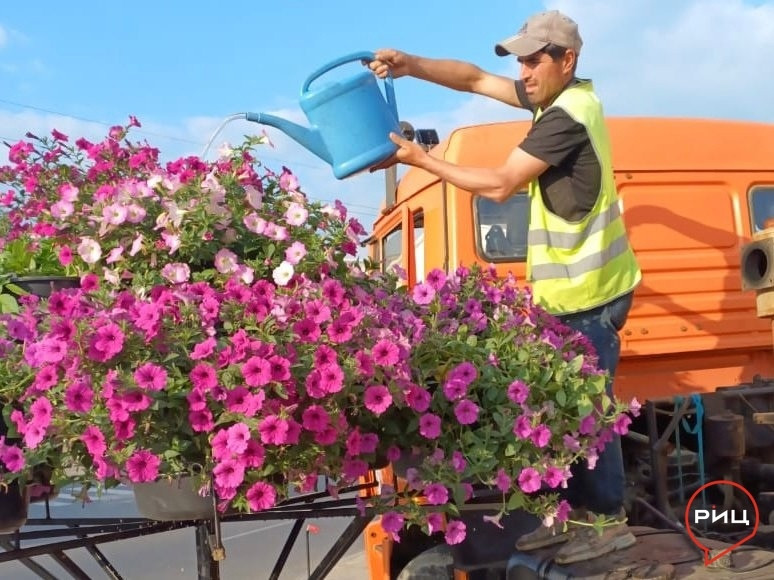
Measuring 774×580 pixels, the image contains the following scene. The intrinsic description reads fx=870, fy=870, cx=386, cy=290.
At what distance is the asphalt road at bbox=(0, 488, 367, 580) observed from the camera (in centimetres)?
675

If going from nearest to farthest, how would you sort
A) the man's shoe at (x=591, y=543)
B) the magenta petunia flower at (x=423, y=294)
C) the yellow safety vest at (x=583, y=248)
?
1. the magenta petunia flower at (x=423, y=294)
2. the man's shoe at (x=591, y=543)
3. the yellow safety vest at (x=583, y=248)

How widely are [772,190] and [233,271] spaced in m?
3.11

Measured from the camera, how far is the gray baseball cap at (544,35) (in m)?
2.61

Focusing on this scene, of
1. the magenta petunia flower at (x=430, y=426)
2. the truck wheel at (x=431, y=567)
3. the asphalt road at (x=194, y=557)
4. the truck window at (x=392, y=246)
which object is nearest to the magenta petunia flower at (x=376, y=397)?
the magenta petunia flower at (x=430, y=426)

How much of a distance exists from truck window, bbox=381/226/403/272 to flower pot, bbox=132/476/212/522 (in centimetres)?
255

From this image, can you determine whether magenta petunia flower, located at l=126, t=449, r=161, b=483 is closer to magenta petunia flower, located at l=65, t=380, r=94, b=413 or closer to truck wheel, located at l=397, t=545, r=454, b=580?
magenta petunia flower, located at l=65, t=380, r=94, b=413

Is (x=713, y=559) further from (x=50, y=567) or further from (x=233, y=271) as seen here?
(x=50, y=567)

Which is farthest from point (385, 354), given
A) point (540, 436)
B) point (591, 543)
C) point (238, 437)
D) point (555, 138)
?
point (591, 543)

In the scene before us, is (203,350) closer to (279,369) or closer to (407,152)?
(279,369)

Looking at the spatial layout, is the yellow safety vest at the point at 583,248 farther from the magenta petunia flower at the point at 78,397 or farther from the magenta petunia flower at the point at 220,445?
the magenta petunia flower at the point at 78,397

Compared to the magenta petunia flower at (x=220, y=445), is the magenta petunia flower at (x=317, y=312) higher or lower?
higher

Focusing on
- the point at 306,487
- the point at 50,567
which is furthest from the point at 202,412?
the point at 50,567

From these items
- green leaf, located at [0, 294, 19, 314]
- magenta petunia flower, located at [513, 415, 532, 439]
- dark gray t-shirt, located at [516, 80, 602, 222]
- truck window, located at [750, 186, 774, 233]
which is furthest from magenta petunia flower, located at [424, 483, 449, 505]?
truck window, located at [750, 186, 774, 233]

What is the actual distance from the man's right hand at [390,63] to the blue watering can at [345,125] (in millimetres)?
180
